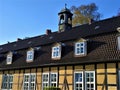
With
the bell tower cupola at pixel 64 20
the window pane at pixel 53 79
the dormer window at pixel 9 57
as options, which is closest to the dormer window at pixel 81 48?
the window pane at pixel 53 79

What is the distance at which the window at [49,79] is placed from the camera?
20206 millimetres

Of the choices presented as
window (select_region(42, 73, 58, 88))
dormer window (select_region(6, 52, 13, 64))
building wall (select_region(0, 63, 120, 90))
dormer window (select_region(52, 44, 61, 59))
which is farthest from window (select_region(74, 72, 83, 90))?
dormer window (select_region(6, 52, 13, 64))

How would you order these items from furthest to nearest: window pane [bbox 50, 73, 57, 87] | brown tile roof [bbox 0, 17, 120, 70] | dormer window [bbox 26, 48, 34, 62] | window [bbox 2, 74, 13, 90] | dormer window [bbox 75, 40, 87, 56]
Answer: window [bbox 2, 74, 13, 90]
dormer window [bbox 26, 48, 34, 62]
window pane [bbox 50, 73, 57, 87]
dormer window [bbox 75, 40, 87, 56]
brown tile roof [bbox 0, 17, 120, 70]

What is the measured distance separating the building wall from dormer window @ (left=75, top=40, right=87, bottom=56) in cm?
129

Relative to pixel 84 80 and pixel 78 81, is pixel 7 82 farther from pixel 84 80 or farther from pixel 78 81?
pixel 84 80

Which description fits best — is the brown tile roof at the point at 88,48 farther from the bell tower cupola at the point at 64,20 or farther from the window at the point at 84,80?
the bell tower cupola at the point at 64,20

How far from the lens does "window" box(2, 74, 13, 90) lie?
25016mm

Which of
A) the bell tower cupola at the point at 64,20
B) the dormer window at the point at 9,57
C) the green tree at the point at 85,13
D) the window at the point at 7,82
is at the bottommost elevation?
the window at the point at 7,82

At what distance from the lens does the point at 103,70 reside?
1688 centimetres

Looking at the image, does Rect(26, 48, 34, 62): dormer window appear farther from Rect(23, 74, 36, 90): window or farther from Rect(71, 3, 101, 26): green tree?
Rect(71, 3, 101, 26): green tree

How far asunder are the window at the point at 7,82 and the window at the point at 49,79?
5.61 meters

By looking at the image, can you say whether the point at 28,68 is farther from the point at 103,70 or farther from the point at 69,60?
the point at 103,70

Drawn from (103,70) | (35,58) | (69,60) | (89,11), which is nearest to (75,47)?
(69,60)

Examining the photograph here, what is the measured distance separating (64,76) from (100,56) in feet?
13.1
